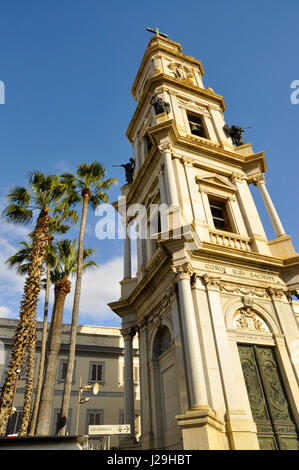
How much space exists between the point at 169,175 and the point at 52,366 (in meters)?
10.7

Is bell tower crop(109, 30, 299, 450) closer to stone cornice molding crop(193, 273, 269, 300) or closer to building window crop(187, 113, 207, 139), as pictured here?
stone cornice molding crop(193, 273, 269, 300)

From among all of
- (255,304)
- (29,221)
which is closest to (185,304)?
(255,304)

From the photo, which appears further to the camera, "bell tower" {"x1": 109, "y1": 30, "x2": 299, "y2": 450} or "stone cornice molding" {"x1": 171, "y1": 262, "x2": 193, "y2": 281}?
"stone cornice molding" {"x1": 171, "y1": 262, "x2": 193, "y2": 281}

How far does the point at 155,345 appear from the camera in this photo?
13.8 meters

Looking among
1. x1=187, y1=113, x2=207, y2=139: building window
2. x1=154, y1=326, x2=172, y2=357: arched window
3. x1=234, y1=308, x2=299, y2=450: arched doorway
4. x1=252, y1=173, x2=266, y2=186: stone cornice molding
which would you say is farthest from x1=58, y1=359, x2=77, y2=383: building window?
x1=187, y1=113, x2=207, y2=139: building window

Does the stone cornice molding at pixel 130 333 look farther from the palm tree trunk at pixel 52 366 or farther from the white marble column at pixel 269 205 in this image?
the white marble column at pixel 269 205

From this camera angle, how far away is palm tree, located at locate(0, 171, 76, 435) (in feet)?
38.9

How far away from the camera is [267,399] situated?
421 inches

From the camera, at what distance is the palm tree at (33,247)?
11859 millimetres

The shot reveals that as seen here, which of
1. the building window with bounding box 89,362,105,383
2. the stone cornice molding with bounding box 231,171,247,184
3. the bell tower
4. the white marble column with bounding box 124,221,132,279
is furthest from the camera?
the building window with bounding box 89,362,105,383

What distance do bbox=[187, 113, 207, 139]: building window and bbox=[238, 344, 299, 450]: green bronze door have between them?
12.9 metres

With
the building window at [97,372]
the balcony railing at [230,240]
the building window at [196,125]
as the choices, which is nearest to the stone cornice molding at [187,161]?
the balcony railing at [230,240]

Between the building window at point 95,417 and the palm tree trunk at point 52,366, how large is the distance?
29.7 ft
